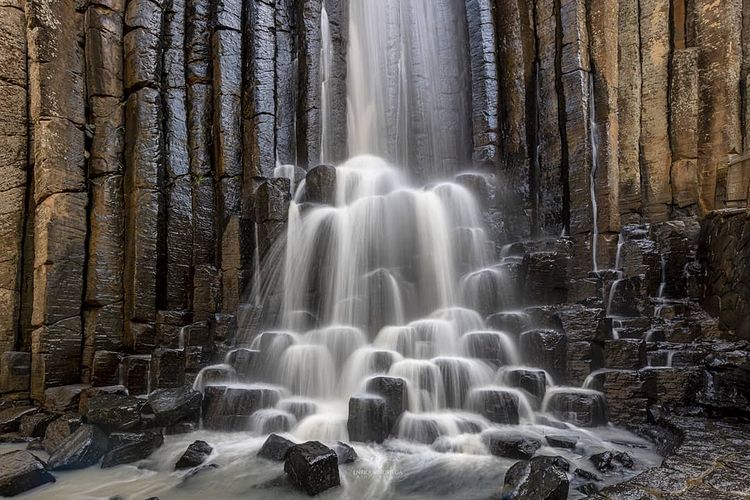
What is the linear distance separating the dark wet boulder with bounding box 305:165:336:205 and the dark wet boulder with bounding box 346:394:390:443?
5966mm

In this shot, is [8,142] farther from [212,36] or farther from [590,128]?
[590,128]

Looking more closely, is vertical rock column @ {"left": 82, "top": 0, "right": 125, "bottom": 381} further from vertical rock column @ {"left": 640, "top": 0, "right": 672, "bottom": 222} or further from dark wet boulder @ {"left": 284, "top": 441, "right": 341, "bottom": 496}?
vertical rock column @ {"left": 640, "top": 0, "right": 672, "bottom": 222}

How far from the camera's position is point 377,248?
1013 cm

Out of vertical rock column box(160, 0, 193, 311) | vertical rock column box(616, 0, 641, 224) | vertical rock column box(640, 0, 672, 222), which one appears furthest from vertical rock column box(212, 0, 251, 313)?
vertical rock column box(640, 0, 672, 222)

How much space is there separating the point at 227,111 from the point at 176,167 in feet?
7.21

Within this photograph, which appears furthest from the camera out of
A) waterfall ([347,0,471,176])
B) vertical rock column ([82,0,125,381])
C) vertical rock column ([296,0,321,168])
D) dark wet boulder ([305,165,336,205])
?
waterfall ([347,0,471,176])

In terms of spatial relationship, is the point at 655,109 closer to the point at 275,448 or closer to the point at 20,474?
the point at 275,448

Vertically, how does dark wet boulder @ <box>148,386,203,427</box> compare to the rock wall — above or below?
below

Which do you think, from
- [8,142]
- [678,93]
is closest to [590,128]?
[678,93]

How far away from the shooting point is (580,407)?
6.57 metres

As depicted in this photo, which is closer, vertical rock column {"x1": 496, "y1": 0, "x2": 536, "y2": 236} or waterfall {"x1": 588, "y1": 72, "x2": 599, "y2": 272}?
waterfall {"x1": 588, "y1": 72, "x2": 599, "y2": 272}

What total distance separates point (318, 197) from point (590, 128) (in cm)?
731

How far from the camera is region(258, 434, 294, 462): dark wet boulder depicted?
5.69 metres

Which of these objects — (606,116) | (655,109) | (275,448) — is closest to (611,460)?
(275,448)
